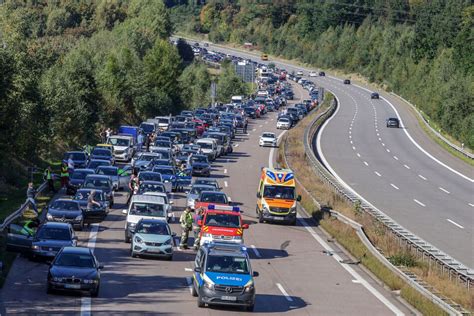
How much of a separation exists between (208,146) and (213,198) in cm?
2642

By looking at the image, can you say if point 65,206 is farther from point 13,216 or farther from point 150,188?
point 150,188

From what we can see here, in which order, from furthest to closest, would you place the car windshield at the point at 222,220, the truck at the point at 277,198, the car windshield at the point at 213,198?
1. the truck at the point at 277,198
2. the car windshield at the point at 213,198
3. the car windshield at the point at 222,220

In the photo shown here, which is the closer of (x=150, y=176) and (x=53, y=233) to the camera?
(x=53, y=233)

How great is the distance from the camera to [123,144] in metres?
65.1

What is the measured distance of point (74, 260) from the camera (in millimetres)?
26031

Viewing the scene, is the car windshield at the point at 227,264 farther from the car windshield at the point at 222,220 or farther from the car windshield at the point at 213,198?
the car windshield at the point at 213,198

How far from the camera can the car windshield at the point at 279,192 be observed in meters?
44.0

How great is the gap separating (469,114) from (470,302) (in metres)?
73.3

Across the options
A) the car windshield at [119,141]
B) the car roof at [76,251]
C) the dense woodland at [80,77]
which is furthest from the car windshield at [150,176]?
the car roof at [76,251]

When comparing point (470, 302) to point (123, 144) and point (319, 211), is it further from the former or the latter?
point (123, 144)

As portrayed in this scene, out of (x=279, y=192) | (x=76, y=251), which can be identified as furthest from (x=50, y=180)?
(x=76, y=251)

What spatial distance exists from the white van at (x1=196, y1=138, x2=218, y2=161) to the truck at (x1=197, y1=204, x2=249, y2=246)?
107ft

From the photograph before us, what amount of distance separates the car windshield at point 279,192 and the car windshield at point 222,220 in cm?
915

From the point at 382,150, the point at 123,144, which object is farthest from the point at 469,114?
the point at 123,144
